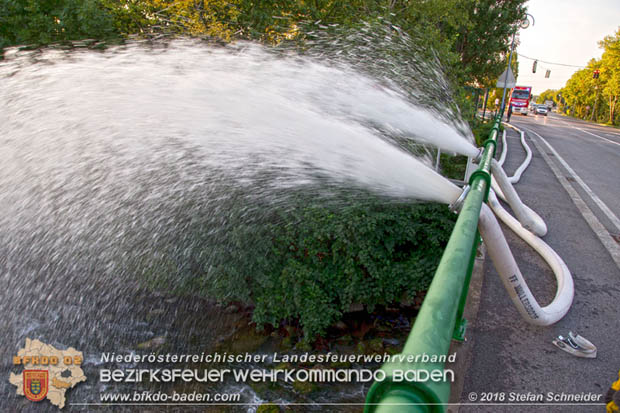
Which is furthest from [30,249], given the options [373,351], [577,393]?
[577,393]

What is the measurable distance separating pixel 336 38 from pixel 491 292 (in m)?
5.97

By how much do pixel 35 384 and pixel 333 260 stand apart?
3.90 metres

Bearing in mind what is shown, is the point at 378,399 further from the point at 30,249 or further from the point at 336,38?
the point at 336,38

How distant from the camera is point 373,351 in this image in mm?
5152

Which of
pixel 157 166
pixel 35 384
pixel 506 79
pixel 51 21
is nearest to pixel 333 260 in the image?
pixel 157 166

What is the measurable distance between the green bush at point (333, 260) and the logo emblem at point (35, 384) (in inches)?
87.9

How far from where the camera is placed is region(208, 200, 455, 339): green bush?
4754 millimetres

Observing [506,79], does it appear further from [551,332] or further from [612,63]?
[612,63]

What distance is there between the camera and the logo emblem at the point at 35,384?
181 inches

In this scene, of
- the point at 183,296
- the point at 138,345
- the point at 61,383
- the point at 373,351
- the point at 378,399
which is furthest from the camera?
the point at 183,296

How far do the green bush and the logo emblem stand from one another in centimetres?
223

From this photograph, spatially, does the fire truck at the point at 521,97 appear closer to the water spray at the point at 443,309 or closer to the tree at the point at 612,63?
the tree at the point at 612,63

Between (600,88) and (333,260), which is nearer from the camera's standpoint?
(333,260)

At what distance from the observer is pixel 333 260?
493cm
